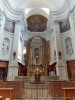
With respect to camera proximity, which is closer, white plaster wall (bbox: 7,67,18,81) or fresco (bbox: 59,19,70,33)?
white plaster wall (bbox: 7,67,18,81)

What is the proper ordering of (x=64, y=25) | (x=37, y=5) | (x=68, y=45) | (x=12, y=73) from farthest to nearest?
(x=37, y=5) → (x=64, y=25) → (x=68, y=45) → (x=12, y=73)

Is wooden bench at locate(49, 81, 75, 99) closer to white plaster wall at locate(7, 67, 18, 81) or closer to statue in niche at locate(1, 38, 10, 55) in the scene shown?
white plaster wall at locate(7, 67, 18, 81)

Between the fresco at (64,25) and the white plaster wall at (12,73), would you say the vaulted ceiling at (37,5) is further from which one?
the white plaster wall at (12,73)

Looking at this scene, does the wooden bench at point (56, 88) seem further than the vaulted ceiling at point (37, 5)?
No

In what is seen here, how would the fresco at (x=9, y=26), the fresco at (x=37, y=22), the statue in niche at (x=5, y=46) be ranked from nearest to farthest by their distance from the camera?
the statue in niche at (x=5, y=46) → the fresco at (x=9, y=26) → the fresco at (x=37, y=22)

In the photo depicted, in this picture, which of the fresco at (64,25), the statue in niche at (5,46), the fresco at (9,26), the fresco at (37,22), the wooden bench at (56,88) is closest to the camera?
the wooden bench at (56,88)

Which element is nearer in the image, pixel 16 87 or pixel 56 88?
pixel 16 87

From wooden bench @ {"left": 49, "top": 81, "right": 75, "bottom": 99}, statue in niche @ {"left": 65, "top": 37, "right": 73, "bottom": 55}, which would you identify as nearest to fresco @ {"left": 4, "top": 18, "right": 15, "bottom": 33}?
statue in niche @ {"left": 65, "top": 37, "right": 73, "bottom": 55}

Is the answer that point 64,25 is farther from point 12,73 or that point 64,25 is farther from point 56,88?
point 56,88

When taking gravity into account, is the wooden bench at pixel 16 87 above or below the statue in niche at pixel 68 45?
below

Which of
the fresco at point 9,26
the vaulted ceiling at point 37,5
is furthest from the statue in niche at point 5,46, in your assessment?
the vaulted ceiling at point 37,5

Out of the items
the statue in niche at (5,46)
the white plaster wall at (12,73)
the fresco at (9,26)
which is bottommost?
the white plaster wall at (12,73)

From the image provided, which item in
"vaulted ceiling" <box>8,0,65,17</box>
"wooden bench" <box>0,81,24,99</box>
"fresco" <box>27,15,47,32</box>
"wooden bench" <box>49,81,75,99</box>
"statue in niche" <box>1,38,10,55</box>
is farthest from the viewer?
"fresco" <box>27,15,47,32</box>

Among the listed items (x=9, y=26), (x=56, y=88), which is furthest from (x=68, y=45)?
(x=56, y=88)
